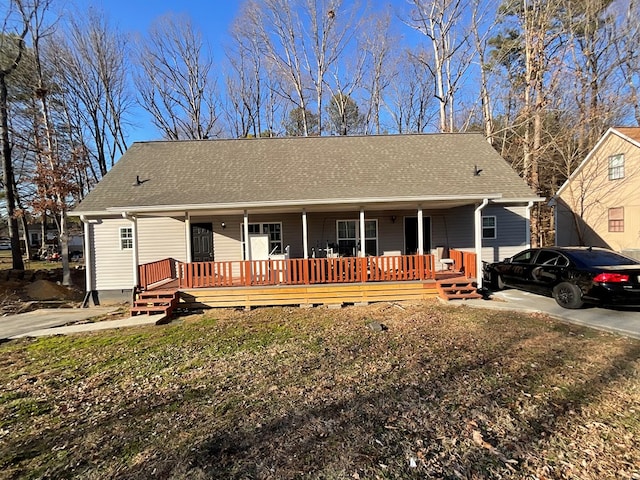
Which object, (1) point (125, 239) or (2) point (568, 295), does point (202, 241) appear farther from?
(2) point (568, 295)

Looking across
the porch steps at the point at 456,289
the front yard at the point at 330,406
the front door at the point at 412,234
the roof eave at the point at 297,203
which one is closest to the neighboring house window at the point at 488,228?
the front door at the point at 412,234

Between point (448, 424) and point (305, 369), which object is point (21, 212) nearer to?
point (305, 369)

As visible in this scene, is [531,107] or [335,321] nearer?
[335,321]

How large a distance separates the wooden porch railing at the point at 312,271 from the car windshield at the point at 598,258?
313cm

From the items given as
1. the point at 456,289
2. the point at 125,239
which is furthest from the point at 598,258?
the point at 125,239

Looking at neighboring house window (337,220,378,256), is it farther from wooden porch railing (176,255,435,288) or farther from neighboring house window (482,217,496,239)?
neighboring house window (482,217,496,239)

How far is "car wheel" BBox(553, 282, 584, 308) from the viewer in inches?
282

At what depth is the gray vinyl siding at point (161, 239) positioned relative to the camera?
11.1m

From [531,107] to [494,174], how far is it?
9.28 meters

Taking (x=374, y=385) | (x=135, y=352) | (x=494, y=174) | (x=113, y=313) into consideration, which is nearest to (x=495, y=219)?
(x=494, y=174)

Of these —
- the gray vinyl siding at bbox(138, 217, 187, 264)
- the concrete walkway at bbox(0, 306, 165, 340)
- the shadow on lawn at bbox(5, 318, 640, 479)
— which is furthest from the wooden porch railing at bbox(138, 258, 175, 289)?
the shadow on lawn at bbox(5, 318, 640, 479)

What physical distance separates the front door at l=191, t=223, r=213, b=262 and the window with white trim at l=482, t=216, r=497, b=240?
30.5 feet

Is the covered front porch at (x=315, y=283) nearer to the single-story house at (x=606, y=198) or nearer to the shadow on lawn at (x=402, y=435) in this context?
the shadow on lawn at (x=402, y=435)

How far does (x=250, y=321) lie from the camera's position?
7438 mm
